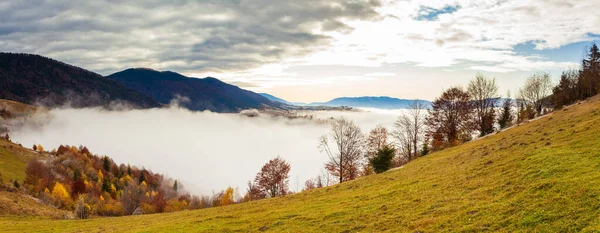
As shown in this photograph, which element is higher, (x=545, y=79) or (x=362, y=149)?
(x=545, y=79)

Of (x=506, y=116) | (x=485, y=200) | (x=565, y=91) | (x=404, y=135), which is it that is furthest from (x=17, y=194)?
(x=565, y=91)

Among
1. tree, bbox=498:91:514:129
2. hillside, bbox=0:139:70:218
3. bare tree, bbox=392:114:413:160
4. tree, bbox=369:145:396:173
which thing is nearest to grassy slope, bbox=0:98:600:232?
tree, bbox=369:145:396:173

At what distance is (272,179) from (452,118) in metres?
48.6

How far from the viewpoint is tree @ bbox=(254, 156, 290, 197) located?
86938 millimetres

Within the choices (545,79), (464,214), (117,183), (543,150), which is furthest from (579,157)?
(117,183)

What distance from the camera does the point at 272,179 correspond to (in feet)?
288

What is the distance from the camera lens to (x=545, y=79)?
9912cm

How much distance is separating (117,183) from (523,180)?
701ft

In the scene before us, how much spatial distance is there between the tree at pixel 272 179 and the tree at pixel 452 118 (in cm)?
4086

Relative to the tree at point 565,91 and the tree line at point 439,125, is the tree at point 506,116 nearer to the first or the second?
the tree line at point 439,125

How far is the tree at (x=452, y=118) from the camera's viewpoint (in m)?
77.0

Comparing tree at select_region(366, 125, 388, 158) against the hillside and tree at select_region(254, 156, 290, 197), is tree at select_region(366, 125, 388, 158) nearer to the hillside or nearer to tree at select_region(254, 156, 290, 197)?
tree at select_region(254, 156, 290, 197)

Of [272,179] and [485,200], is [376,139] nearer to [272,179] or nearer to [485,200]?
[272,179]

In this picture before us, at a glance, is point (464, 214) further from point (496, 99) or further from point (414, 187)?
point (496, 99)
